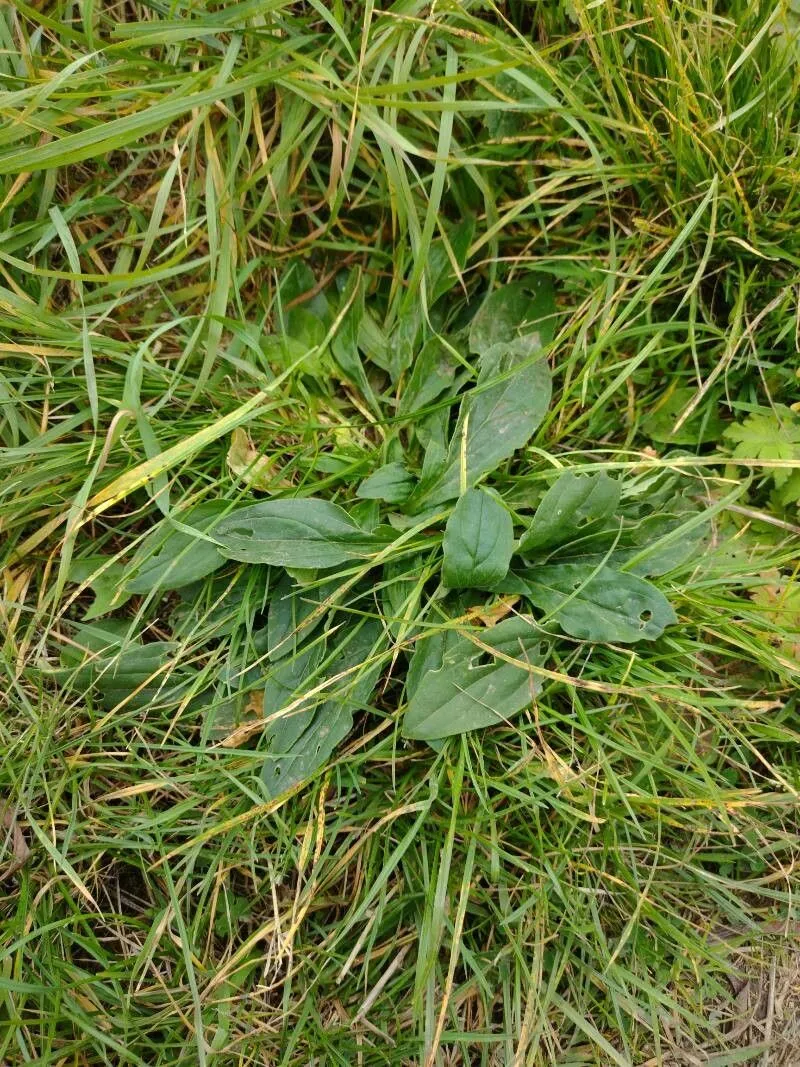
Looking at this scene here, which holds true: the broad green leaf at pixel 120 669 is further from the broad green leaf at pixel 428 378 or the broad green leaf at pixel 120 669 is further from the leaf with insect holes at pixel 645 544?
the leaf with insect holes at pixel 645 544

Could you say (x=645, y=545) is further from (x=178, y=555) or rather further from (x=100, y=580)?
(x=100, y=580)

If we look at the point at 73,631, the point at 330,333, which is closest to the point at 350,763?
the point at 73,631

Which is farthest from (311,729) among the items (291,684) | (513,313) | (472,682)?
(513,313)

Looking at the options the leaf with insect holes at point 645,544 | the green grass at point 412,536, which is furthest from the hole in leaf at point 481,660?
the leaf with insect holes at point 645,544

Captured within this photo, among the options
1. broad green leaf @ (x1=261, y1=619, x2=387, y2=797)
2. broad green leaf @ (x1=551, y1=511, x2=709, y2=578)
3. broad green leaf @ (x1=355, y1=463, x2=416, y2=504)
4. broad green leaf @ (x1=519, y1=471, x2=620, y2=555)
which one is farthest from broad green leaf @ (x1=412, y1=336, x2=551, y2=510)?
broad green leaf @ (x1=261, y1=619, x2=387, y2=797)

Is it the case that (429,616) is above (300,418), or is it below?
below

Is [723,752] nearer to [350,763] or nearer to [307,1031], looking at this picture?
[350,763]
